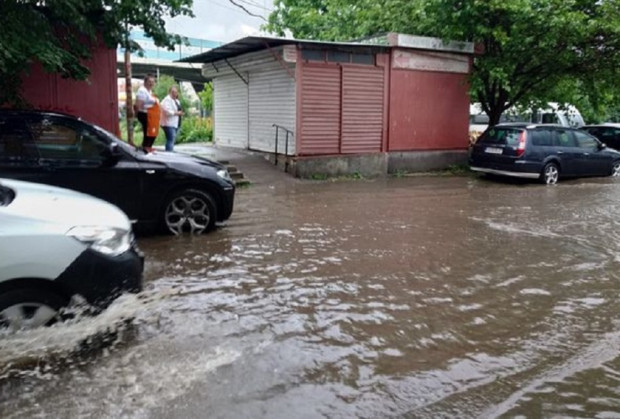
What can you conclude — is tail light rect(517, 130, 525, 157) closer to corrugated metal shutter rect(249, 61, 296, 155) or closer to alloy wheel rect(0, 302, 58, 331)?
corrugated metal shutter rect(249, 61, 296, 155)

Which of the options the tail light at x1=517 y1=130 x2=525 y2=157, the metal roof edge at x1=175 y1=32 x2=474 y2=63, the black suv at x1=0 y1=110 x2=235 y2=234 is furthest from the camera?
the tail light at x1=517 y1=130 x2=525 y2=157

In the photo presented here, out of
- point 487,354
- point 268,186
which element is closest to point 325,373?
point 487,354

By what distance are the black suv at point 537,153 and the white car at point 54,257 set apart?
473 inches

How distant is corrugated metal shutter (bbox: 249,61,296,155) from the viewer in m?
15.0

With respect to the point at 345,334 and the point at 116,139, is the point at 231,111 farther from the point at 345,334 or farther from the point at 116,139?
the point at 345,334

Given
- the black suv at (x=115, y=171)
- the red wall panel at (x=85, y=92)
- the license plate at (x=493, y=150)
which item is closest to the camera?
the black suv at (x=115, y=171)

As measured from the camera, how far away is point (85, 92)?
12117mm

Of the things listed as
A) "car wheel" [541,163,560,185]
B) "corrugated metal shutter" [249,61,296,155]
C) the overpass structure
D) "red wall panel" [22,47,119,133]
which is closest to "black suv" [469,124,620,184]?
"car wheel" [541,163,560,185]

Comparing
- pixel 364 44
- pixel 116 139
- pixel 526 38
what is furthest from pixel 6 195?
pixel 526 38

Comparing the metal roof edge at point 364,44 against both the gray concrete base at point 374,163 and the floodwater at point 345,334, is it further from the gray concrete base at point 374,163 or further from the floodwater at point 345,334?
the floodwater at point 345,334

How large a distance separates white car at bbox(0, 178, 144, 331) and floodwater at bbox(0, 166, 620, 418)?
0.23 meters

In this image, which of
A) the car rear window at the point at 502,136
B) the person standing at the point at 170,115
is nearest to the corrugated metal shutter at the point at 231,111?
the person standing at the point at 170,115

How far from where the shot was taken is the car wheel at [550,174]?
1497 cm

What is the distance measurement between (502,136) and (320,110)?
4.58m
